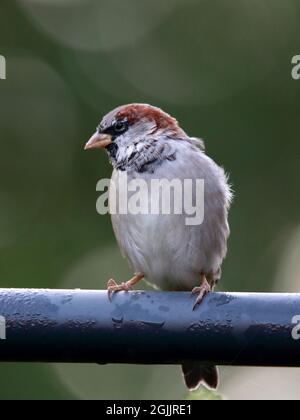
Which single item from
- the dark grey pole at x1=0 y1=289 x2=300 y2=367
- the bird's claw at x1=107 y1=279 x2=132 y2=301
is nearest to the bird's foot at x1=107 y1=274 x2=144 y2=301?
the bird's claw at x1=107 y1=279 x2=132 y2=301

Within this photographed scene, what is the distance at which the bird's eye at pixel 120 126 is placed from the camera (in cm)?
415

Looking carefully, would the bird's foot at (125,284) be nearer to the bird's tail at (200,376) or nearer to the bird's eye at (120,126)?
the bird's tail at (200,376)

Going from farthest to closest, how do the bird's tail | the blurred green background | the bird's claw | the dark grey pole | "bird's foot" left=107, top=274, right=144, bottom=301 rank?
1. the blurred green background
2. the bird's tail
3. "bird's foot" left=107, top=274, right=144, bottom=301
4. the bird's claw
5. the dark grey pole

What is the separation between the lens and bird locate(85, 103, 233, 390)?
3859mm

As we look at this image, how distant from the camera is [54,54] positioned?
265 inches

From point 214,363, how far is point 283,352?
5.7 inches

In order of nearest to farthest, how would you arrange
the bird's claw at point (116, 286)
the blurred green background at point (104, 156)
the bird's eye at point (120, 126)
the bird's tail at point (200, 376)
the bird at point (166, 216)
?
the bird's claw at point (116, 286), the bird's tail at point (200, 376), the bird at point (166, 216), the bird's eye at point (120, 126), the blurred green background at point (104, 156)

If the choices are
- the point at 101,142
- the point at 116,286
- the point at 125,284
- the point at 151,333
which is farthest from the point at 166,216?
the point at 151,333

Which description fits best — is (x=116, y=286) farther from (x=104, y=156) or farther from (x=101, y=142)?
(x=104, y=156)

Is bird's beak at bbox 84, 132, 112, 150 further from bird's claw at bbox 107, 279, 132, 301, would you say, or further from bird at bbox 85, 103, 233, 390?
bird's claw at bbox 107, 279, 132, 301

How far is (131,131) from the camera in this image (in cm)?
412

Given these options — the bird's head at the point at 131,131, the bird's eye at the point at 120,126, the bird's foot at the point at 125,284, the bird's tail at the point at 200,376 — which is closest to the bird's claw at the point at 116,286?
the bird's foot at the point at 125,284

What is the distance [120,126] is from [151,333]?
6.41 ft
